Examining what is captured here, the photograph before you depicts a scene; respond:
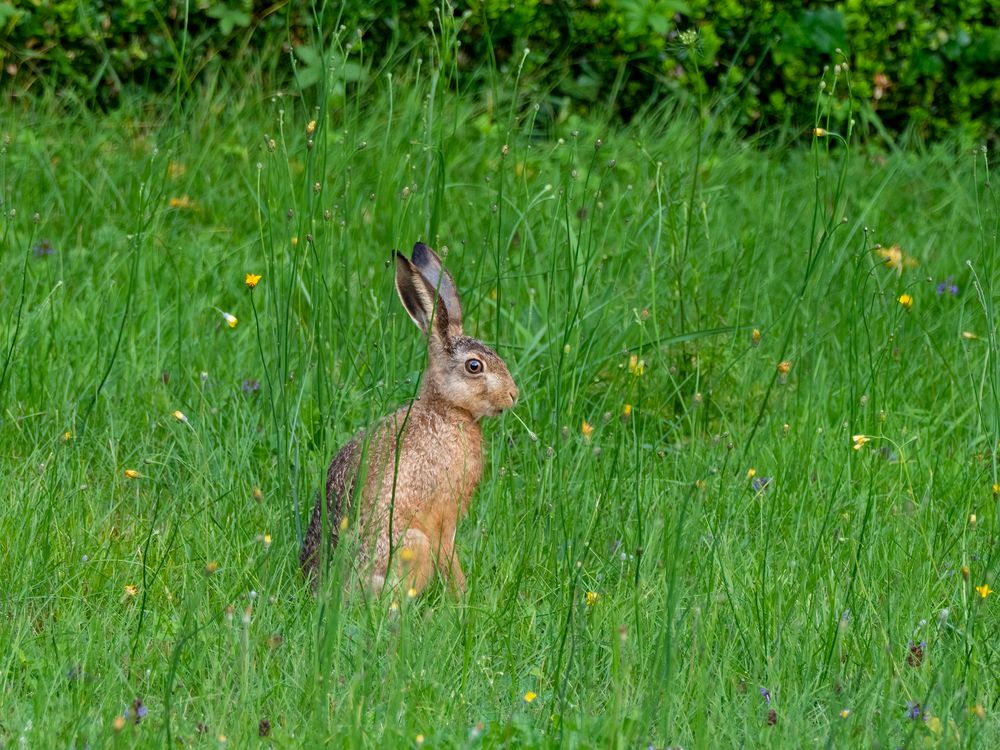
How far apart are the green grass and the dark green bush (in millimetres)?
702

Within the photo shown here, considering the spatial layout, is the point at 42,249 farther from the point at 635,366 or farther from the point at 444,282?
the point at 635,366

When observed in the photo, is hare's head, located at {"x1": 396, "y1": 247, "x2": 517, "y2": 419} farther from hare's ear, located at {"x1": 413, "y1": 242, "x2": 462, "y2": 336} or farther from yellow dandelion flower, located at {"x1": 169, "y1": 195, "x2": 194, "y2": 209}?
yellow dandelion flower, located at {"x1": 169, "y1": 195, "x2": 194, "y2": 209}

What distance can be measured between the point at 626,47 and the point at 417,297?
13.8ft

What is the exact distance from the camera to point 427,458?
14.0ft

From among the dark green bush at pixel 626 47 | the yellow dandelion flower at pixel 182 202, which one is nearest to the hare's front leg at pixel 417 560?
the yellow dandelion flower at pixel 182 202

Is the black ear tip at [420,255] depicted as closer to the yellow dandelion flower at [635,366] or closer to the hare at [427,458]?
the hare at [427,458]

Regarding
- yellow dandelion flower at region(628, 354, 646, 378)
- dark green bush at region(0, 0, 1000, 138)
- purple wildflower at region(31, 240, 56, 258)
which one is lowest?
purple wildflower at region(31, 240, 56, 258)

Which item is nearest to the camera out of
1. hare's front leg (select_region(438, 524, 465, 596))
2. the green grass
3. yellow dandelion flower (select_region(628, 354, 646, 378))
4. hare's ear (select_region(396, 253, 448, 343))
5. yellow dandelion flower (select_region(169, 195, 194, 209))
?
the green grass

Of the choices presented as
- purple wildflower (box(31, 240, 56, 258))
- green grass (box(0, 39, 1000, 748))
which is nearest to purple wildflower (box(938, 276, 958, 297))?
green grass (box(0, 39, 1000, 748))

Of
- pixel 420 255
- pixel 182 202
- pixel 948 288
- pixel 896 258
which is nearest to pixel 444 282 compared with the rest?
pixel 420 255

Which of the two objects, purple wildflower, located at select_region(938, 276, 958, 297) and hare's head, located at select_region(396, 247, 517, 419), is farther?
purple wildflower, located at select_region(938, 276, 958, 297)

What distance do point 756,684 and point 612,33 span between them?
5.45 metres

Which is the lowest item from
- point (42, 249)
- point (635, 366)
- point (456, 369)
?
point (42, 249)

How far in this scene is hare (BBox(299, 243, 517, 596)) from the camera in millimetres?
4020
